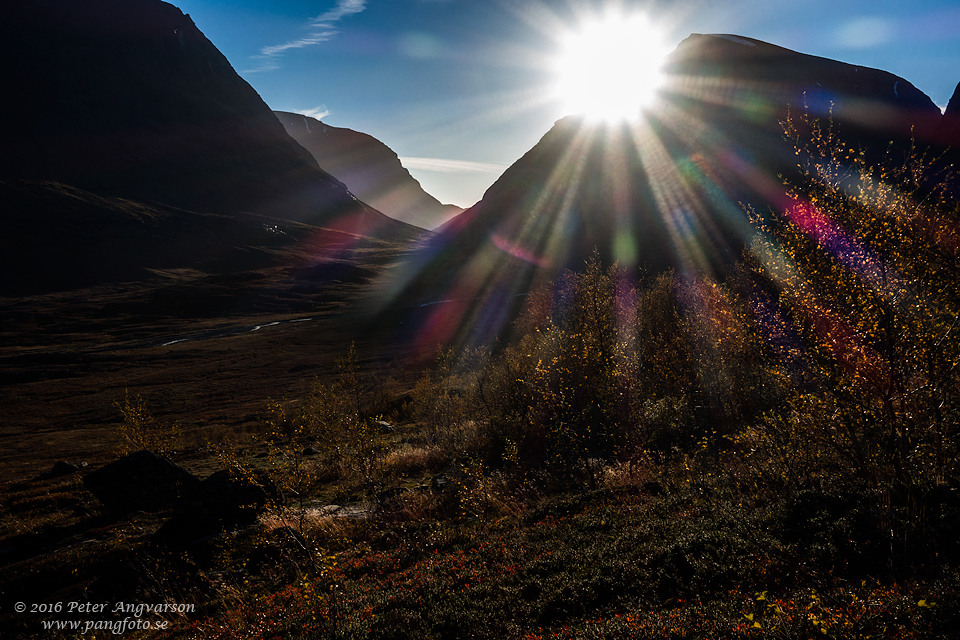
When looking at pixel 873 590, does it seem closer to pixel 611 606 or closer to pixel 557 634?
pixel 611 606

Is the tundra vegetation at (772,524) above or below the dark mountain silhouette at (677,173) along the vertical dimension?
below

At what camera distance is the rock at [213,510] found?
11625 millimetres

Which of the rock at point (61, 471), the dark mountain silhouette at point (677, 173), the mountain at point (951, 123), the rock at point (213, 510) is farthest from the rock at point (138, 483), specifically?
the mountain at point (951, 123)

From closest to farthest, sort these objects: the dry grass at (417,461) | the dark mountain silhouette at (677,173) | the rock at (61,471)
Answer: the dry grass at (417,461) → the rock at (61,471) → the dark mountain silhouette at (677,173)

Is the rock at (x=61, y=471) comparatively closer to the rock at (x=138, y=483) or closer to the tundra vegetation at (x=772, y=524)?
the rock at (x=138, y=483)

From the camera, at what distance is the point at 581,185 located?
153 metres

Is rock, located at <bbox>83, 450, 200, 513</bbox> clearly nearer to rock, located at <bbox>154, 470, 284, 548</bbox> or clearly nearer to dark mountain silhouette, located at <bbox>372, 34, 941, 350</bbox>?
rock, located at <bbox>154, 470, 284, 548</bbox>

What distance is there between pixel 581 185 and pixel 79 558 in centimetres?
15996

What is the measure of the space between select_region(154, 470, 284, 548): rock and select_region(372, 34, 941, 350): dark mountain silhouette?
73.2 metres

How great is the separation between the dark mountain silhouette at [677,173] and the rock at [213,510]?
7320cm

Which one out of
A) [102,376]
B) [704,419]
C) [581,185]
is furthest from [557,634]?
[581,185]

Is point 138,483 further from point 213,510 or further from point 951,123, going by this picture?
point 951,123

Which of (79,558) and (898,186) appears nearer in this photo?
(898,186)

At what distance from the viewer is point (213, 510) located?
477 inches
